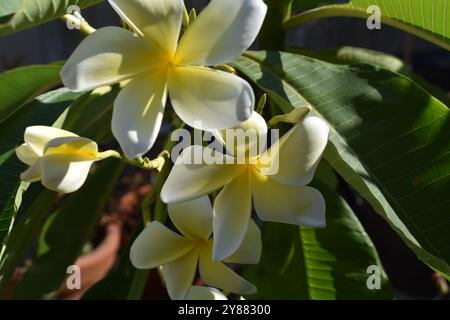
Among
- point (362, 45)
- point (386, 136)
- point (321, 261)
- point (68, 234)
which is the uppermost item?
point (386, 136)

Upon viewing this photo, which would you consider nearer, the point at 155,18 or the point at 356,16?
the point at 155,18

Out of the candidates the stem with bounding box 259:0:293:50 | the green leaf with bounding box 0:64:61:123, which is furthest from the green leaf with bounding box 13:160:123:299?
the stem with bounding box 259:0:293:50

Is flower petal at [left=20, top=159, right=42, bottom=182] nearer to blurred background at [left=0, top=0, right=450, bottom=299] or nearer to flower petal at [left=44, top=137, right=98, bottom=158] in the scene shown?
flower petal at [left=44, top=137, right=98, bottom=158]

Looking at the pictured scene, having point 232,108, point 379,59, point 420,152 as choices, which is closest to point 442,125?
point 420,152

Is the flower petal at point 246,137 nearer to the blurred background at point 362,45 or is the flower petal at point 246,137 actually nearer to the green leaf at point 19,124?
the green leaf at point 19,124

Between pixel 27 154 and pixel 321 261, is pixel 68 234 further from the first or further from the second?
pixel 27 154

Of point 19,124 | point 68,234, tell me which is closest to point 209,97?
point 19,124

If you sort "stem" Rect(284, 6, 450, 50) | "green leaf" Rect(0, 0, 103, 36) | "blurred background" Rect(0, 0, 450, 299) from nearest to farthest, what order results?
"green leaf" Rect(0, 0, 103, 36), "stem" Rect(284, 6, 450, 50), "blurred background" Rect(0, 0, 450, 299)
